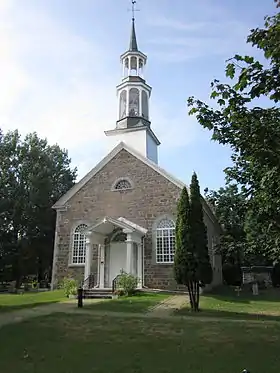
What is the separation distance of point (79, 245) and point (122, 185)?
4702 mm

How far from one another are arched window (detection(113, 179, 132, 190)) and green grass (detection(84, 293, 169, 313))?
7.60 meters

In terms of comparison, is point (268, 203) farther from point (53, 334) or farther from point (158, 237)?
point (158, 237)

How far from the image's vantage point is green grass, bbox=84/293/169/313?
14.2 m

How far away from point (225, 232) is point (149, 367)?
91.7 ft

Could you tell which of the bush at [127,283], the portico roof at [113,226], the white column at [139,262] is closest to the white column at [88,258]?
the portico roof at [113,226]

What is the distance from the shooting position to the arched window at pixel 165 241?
70.0ft

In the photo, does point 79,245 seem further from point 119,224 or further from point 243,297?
point 243,297

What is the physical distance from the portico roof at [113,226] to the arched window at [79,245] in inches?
62.6

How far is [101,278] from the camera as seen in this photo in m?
21.8

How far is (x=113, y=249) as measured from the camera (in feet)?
74.1

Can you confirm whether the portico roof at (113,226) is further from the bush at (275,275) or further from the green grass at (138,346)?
the bush at (275,275)

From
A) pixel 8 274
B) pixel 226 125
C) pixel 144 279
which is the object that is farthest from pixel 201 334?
pixel 8 274

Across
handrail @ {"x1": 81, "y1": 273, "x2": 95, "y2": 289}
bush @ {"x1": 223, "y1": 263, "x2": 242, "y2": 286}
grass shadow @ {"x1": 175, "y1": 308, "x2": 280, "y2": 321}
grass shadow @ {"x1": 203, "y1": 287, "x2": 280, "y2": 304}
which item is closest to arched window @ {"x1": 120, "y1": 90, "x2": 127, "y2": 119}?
handrail @ {"x1": 81, "y1": 273, "x2": 95, "y2": 289}

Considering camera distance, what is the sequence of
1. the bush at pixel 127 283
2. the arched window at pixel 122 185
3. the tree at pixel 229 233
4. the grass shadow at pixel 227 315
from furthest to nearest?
the tree at pixel 229 233
the arched window at pixel 122 185
the bush at pixel 127 283
the grass shadow at pixel 227 315
